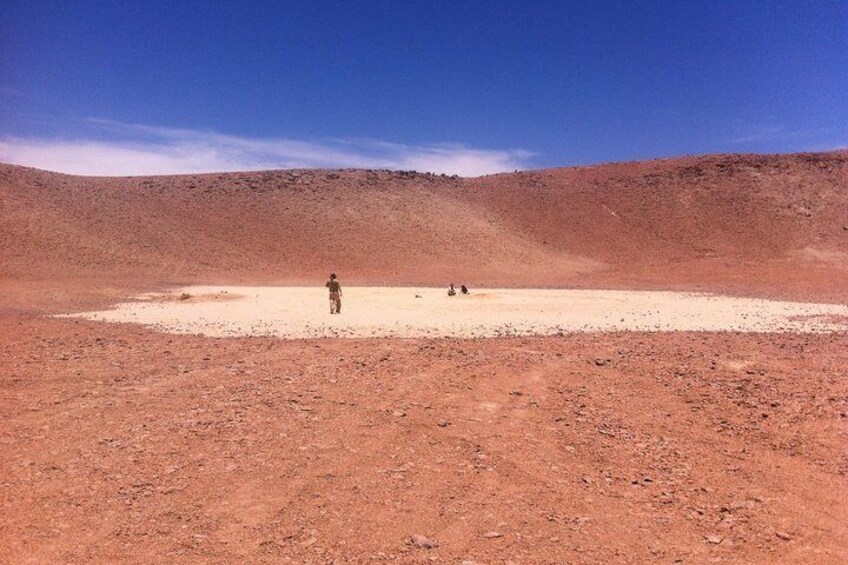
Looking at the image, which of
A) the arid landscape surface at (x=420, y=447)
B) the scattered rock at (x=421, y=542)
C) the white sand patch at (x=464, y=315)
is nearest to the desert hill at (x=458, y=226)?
the white sand patch at (x=464, y=315)

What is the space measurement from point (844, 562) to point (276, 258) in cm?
4478

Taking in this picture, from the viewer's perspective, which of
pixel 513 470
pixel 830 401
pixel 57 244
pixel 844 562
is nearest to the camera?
pixel 844 562

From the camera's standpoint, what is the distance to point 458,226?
55875 mm

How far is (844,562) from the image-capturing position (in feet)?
15.8

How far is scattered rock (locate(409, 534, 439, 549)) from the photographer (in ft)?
16.2

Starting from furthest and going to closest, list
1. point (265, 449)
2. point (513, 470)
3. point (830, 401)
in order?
point (830, 401), point (265, 449), point (513, 470)

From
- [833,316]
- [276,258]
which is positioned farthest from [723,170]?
[833,316]

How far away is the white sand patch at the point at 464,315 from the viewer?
15.2 meters

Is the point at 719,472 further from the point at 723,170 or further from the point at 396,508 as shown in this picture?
the point at 723,170

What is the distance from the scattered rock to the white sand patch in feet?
29.8

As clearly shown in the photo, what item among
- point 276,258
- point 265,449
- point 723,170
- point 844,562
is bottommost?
point 844,562

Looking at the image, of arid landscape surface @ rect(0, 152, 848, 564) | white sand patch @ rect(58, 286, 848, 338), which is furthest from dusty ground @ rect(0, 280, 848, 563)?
white sand patch @ rect(58, 286, 848, 338)

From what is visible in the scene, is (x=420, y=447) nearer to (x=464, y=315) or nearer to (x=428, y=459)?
(x=428, y=459)

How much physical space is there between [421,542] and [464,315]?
1383 centimetres
